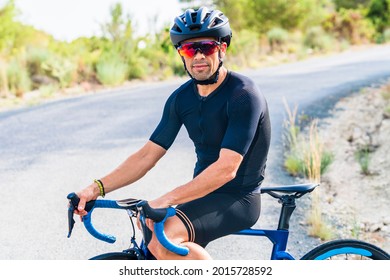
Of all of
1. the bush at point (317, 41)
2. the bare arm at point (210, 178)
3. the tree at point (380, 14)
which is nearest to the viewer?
the bare arm at point (210, 178)

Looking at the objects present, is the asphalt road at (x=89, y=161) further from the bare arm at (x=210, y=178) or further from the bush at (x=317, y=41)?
the bush at (x=317, y=41)

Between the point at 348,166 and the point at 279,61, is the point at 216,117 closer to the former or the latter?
the point at 348,166

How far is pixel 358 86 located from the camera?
44.5ft

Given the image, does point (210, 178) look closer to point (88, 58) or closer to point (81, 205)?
point (81, 205)

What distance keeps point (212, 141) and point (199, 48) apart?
1.23 feet

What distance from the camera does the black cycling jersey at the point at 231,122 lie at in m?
2.62

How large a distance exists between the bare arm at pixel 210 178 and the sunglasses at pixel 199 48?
404 millimetres

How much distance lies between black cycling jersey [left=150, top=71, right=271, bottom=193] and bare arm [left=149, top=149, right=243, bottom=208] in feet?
0.12

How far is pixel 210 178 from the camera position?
258cm

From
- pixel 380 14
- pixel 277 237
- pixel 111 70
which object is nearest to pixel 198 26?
pixel 277 237

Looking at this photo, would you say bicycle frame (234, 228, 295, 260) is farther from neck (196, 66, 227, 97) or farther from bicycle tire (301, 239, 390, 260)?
neck (196, 66, 227, 97)

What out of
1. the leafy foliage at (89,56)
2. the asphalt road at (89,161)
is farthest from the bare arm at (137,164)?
the leafy foliage at (89,56)

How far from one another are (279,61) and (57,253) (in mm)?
17561
